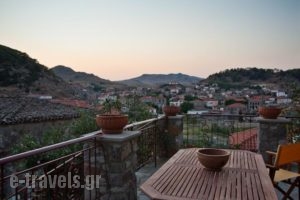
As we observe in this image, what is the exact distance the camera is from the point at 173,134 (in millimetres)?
6090

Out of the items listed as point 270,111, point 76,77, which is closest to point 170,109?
point 270,111

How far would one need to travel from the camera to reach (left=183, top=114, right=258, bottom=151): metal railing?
6.62 metres

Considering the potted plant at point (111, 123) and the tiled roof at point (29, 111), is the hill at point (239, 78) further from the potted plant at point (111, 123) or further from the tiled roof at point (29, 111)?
the potted plant at point (111, 123)

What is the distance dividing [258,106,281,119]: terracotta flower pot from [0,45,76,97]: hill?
1586cm

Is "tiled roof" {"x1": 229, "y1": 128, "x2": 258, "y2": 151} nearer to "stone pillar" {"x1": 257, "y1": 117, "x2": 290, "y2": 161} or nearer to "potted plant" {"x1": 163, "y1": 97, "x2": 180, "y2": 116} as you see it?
"stone pillar" {"x1": 257, "y1": 117, "x2": 290, "y2": 161}

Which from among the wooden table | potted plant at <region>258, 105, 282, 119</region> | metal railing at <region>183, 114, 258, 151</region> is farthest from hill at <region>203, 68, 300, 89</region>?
the wooden table

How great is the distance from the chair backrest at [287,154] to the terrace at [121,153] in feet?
5.16

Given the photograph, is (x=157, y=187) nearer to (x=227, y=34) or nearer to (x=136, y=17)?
(x=136, y=17)

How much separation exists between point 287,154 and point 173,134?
3.17 meters

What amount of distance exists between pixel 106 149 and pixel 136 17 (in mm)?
6635

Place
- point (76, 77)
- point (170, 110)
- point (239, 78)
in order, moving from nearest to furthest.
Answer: point (170, 110) < point (239, 78) < point (76, 77)

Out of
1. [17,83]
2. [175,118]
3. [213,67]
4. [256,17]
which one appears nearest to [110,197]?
[175,118]

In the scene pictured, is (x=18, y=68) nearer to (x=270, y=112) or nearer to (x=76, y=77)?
(x=76, y=77)

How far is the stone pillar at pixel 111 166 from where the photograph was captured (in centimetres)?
312
